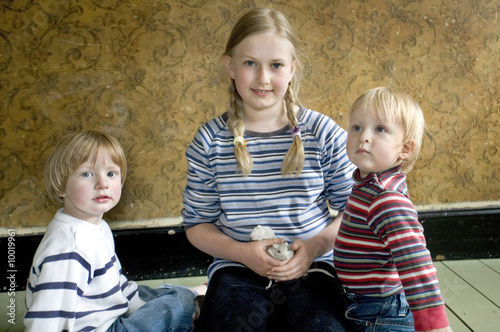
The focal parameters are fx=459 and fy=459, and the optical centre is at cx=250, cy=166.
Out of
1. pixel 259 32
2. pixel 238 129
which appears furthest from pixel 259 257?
pixel 259 32

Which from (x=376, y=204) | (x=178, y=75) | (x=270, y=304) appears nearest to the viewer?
(x=376, y=204)

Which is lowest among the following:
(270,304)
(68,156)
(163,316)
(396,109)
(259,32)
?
(163,316)

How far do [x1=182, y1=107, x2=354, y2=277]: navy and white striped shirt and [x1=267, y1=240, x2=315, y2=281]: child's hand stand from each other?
0.07 metres

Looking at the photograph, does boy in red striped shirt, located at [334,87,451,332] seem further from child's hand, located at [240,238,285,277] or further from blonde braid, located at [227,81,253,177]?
blonde braid, located at [227,81,253,177]

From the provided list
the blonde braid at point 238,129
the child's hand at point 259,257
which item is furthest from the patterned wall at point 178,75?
the child's hand at point 259,257

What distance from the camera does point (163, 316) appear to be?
120cm

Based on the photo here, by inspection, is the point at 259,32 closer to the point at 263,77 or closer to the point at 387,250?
the point at 263,77

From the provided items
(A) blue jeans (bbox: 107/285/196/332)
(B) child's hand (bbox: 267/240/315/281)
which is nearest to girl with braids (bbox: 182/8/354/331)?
(B) child's hand (bbox: 267/240/315/281)

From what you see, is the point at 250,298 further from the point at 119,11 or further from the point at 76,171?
the point at 119,11

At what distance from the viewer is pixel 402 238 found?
0.88m

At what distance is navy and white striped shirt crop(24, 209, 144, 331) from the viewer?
1.00 metres

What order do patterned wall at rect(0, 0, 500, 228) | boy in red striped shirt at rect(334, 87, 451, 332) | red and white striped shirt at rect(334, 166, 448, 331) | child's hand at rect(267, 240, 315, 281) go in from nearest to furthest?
1. red and white striped shirt at rect(334, 166, 448, 331)
2. boy in red striped shirt at rect(334, 87, 451, 332)
3. child's hand at rect(267, 240, 315, 281)
4. patterned wall at rect(0, 0, 500, 228)

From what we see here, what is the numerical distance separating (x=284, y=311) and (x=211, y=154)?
0.43 metres

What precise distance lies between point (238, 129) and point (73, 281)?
1.74 feet
